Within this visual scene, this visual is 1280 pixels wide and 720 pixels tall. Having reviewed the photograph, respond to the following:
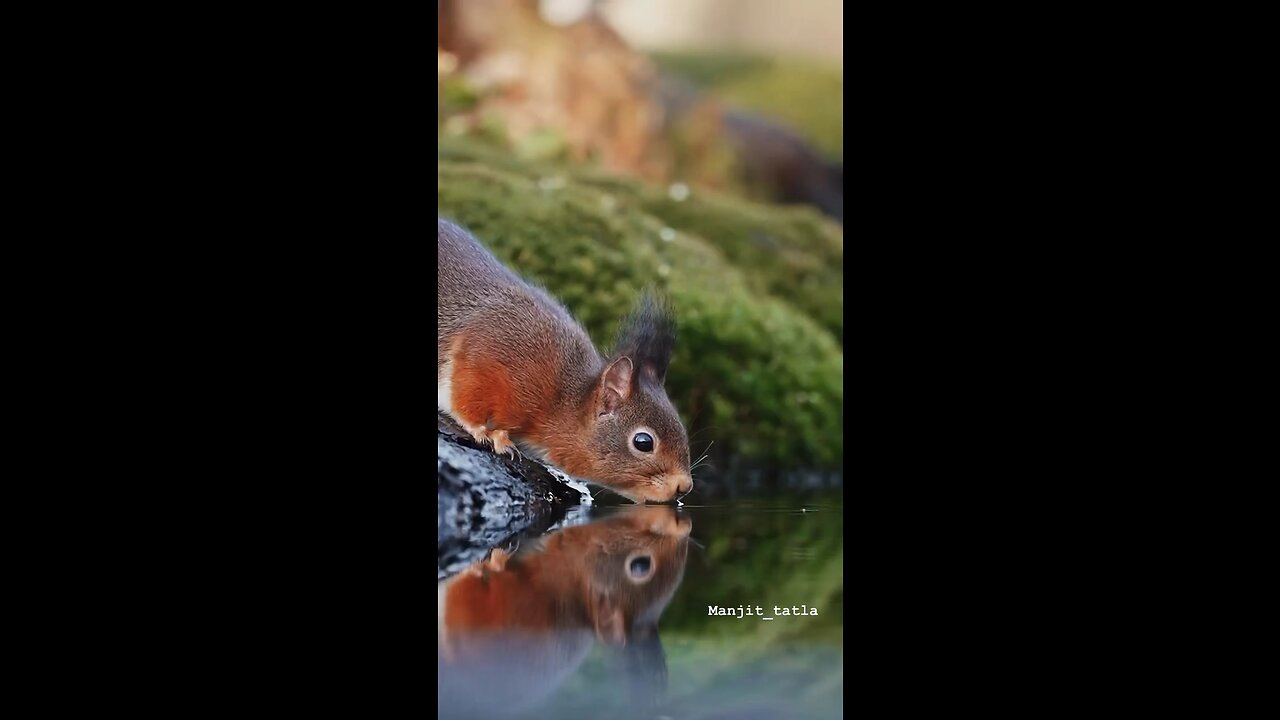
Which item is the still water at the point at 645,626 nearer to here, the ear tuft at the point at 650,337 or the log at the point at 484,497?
the log at the point at 484,497

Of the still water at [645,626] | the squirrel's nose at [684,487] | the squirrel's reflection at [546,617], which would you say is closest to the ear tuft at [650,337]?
the squirrel's nose at [684,487]

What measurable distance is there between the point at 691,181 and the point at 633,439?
54.1 inches

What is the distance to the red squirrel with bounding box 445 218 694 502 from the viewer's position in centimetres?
389

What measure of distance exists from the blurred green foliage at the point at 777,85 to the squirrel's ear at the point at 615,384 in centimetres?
119

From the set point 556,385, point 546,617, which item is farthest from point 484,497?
point 546,617

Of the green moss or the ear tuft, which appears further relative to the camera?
the green moss

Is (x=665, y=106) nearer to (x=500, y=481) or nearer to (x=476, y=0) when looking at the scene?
(x=476, y=0)

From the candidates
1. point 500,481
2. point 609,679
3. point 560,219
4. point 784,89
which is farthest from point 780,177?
point 609,679

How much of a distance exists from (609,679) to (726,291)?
2243 millimetres

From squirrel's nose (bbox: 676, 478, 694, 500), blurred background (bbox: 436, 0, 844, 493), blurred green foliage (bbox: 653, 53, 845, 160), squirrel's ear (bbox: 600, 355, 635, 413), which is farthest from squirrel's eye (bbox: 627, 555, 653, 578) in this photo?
blurred green foliage (bbox: 653, 53, 845, 160)

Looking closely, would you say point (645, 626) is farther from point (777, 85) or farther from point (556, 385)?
point (777, 85)

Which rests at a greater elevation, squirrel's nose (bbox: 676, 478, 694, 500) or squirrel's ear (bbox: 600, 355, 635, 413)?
squirrel's ear (bbox: 600, 355, 635, 413)

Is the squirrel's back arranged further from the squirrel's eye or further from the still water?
the squirrel's eye

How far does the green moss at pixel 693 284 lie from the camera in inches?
171
